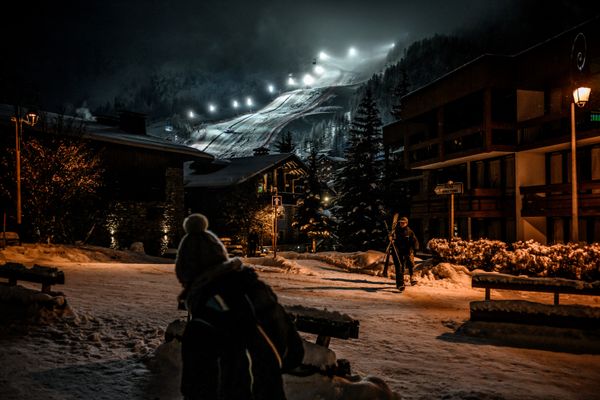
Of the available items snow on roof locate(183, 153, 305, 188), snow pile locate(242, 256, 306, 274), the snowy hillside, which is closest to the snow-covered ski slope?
the snowy hillside

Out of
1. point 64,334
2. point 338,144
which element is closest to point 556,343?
point 64,334

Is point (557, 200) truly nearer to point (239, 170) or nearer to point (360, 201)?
point (360, 201)

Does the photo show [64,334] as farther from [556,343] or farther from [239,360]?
[556,343]

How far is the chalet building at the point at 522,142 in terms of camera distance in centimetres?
1969

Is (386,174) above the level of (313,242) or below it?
above

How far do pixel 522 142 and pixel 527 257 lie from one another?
9392 mm

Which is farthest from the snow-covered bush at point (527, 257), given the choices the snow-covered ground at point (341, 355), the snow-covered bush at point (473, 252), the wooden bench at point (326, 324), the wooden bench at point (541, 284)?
the wooden bench at point (326, 324)

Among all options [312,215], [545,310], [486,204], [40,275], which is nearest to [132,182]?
[312,215]

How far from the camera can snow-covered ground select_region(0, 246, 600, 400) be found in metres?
4.91

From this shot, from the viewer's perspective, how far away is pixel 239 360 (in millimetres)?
2564

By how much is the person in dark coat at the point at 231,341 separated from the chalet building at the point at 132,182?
26221mm

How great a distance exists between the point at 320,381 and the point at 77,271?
41.9 feet

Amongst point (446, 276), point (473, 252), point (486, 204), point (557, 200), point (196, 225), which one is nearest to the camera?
point (196, 225)

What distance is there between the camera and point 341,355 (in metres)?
6.49
